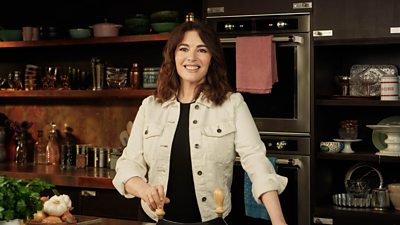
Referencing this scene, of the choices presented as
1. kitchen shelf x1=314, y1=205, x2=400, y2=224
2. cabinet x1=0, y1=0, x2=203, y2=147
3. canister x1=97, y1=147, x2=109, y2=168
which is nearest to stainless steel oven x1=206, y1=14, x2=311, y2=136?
kitchen shelf x1=314, y1=205, x2=400, y2=224

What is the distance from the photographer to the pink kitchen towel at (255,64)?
14.1ft

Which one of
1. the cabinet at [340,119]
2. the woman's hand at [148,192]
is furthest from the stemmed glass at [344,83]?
the woman's hand at [148,192]

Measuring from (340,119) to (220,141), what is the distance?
79.0 inches

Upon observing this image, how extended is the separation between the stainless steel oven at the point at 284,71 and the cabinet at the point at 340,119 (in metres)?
0.08

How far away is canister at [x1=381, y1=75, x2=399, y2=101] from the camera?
4.24m

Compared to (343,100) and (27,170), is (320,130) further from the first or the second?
Answer: (27,170)

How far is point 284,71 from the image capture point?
4.36 metres

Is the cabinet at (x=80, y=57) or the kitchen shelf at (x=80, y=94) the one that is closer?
the kitchen shelf at (x=80, y=94)

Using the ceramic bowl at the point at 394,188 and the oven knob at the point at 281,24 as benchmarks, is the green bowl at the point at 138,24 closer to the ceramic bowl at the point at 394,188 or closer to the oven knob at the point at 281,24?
the oven knob at the point at 281,24

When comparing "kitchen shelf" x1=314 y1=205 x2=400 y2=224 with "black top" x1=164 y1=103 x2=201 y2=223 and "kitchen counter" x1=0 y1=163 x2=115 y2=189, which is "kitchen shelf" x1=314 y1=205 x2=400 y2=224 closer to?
"kitchen counter" x1=0 y1=163 x2=115 y2=189

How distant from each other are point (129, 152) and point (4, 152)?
118 inches

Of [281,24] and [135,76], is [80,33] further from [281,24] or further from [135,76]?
[281,24]

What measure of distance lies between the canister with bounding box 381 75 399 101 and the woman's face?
168 centimetres

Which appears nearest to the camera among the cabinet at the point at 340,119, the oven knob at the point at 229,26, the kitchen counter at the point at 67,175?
the cabinet at the point at 340,119
